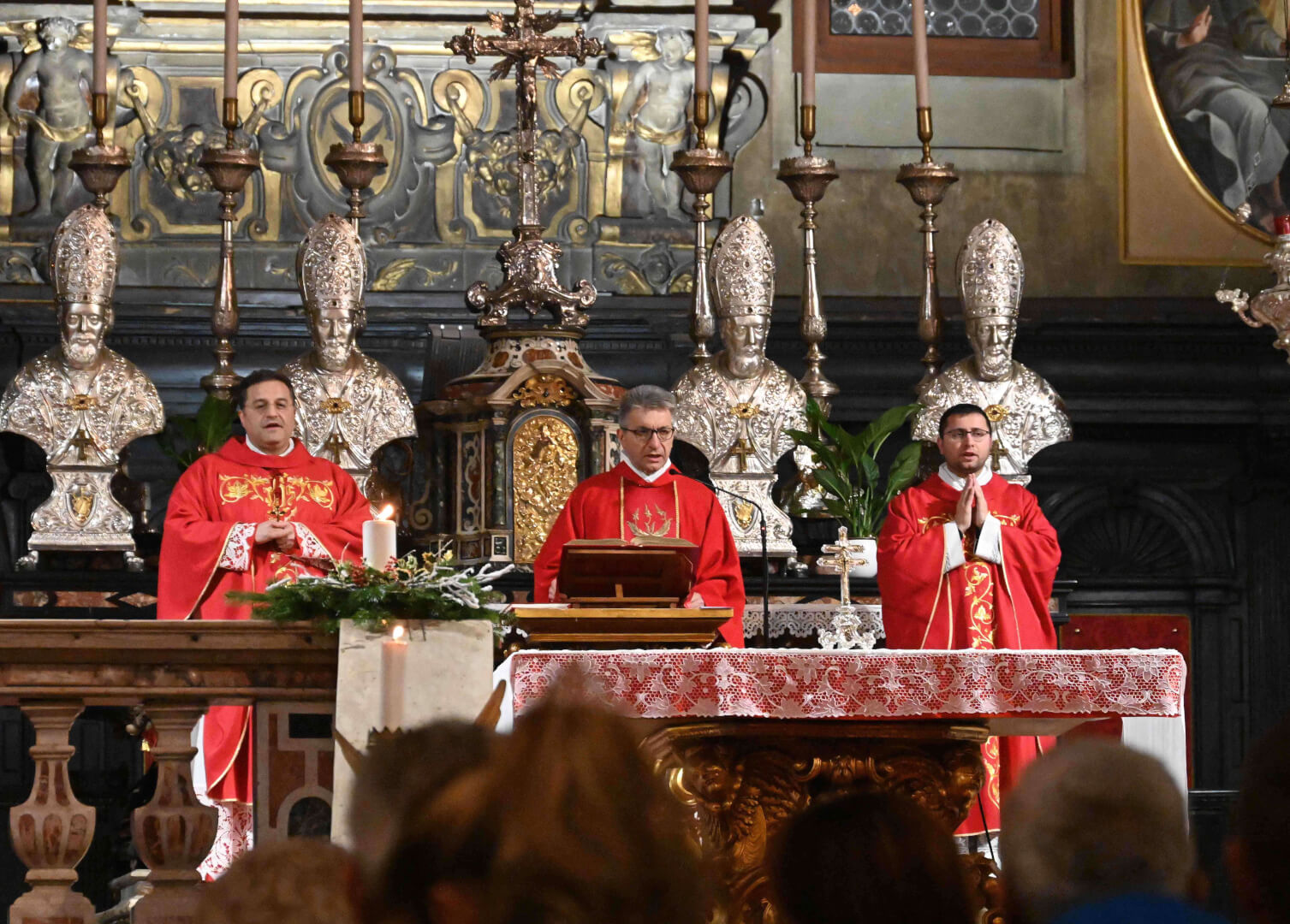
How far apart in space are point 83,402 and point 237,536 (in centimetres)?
160

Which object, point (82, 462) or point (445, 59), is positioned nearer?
point (82, 462)

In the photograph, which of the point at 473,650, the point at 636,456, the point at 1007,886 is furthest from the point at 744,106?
the point at 1007,886

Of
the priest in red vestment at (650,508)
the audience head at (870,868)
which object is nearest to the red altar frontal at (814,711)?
the priest in red vestment at (650,508)

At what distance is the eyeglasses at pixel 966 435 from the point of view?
21.1ft

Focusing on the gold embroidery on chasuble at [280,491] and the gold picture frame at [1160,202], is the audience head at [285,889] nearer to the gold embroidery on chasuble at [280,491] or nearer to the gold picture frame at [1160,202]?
the gold embroidery on chasuble at [280,491]

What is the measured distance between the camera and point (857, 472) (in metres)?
7.42

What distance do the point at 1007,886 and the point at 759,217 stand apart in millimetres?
7538

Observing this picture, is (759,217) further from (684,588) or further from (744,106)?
(684,588)

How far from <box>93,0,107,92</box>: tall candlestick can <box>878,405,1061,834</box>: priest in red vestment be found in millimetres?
3278

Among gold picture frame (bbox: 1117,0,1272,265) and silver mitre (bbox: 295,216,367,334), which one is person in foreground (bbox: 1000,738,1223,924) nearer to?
silver mitre (bbox: 295,216,367,334)

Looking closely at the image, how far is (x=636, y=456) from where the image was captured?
6578mm

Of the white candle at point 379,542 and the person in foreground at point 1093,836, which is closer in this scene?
the person in foreground at point 1093,836

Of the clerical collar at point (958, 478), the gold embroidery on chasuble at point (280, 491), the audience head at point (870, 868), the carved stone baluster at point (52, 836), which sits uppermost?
the clerical collar at point (958, 478)

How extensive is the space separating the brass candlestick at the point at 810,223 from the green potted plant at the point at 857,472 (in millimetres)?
353
